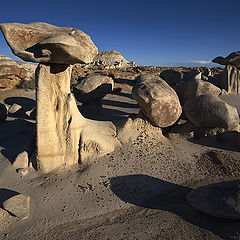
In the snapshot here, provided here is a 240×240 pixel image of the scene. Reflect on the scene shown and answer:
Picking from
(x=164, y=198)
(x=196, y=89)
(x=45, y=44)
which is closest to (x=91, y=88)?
(x=196, y=89)

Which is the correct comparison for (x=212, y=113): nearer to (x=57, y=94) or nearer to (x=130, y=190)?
(x=130, y=190)

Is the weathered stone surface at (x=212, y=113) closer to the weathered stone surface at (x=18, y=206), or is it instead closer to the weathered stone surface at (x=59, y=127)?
the weathered stone surface at (x=59, y=127)

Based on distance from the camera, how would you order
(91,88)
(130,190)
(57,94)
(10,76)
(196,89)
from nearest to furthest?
(130,190)
(57,94)
(196,89)
(91,88)
(10,76)

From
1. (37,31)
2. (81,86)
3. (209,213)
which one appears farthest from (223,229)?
(81,86)

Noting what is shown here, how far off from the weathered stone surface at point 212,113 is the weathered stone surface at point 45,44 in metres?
3.40

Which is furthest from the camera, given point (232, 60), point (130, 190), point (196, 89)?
point (232, 60)

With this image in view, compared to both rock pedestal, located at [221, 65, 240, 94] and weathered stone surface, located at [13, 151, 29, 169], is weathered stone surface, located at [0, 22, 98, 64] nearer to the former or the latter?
weathered stone surface, located at [13, 151, 29, 169]

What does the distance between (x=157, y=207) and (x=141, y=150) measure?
62.0 inches

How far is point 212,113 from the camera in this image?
4973 millimetres

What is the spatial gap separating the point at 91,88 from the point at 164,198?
5.58 meters

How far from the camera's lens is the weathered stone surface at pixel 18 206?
9.26ft

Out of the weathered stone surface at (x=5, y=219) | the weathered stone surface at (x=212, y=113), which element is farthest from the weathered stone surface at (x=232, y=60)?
the weathered stone surface at (x=5, y=219)

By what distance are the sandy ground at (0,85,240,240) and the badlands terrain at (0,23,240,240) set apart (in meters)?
0.02

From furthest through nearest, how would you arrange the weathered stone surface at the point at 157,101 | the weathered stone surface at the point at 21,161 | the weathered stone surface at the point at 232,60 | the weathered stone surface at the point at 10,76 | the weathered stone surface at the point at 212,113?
the weathered stone surface at the point at 10,76 → the weathered stone surface at the point at 232,60 → the weathered stone surface at the point at 212,113 → the weathered stone surface at the point at 157,101 → the weathered stone surface at the point at 21,161
